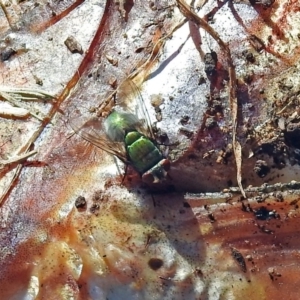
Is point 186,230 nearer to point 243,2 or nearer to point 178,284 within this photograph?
point 178,284

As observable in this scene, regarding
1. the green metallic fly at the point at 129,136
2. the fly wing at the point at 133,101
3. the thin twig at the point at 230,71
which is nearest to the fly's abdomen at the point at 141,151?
the green metallic fly at the point at 129,136

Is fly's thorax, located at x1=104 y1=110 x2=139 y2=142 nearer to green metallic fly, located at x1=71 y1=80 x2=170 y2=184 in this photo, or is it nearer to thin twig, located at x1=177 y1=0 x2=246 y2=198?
green metallic fly, located at x1=71 y1=80 x2=170 y2=184

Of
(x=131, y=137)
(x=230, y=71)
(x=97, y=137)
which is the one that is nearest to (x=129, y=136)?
(x=131, y=137)

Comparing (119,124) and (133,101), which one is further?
(133,101)

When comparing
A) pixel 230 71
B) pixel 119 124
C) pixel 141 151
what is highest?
pixel 230 71

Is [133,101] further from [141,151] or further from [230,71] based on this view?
[230,71]

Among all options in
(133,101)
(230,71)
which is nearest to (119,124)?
(133,101)

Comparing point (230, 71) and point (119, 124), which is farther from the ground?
point (230, 71)

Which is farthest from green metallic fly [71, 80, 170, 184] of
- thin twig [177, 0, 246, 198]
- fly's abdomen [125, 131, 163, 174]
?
thin twig [177, 0, 246, 198]

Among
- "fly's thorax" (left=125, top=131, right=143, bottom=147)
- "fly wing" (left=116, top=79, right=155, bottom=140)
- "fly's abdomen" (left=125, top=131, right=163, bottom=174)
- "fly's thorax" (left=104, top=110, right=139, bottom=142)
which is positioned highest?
"fly wing" (left=116, top=79, right=155, bottom=140)
